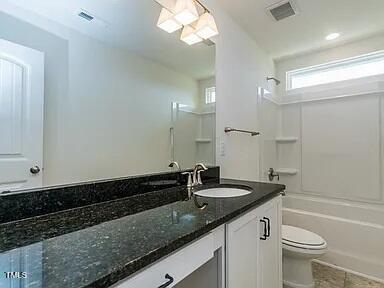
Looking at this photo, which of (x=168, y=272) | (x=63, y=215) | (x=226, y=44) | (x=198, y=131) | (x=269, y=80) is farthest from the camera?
(x=269, y=80)

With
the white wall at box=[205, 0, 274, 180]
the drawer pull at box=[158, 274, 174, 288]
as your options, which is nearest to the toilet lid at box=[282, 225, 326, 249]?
the white wall at box=[205, 0, 274, 180]

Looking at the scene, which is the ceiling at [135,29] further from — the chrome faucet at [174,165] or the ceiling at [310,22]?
the chrome faucet at [174,165]

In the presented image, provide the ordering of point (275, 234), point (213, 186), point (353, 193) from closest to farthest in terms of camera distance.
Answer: point (275, 234) < point (213, 186) < point (353, 193)

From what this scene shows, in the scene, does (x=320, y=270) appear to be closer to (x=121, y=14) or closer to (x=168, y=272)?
(x=168, y=272)

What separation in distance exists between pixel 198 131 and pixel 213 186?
46 cm

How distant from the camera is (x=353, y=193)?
2598 millimetres

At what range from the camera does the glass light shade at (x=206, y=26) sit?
1.69 metres

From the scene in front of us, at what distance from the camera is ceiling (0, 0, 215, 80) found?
1.00m

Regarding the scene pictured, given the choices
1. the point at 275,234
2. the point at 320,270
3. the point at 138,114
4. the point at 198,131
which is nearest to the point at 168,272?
the point at 138,114

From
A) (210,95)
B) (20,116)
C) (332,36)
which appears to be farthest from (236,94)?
(20,116)

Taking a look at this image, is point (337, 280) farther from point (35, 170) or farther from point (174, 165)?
point (35, 170)

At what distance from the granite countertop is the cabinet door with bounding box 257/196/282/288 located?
0.28m

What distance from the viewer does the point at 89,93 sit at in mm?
1100

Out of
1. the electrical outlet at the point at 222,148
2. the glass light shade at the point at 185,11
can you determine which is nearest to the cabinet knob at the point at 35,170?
the glass light shade at the point at 185,11
